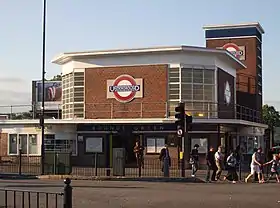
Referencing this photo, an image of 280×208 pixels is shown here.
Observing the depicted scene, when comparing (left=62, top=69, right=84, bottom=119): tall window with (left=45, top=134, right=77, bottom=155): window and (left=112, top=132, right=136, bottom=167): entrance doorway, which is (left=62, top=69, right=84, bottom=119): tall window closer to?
(left=45, top=134, right=77, bottom=155): window

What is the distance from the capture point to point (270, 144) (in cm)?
5912

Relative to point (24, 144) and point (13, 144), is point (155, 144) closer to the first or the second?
point (24, 144)

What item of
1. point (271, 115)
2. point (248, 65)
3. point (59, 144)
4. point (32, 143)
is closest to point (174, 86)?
point (59, 144)

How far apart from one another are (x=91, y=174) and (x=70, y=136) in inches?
418

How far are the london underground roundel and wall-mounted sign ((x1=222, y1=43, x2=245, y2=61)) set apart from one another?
604 inches

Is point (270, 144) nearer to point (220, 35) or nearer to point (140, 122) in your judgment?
point (220, 35)

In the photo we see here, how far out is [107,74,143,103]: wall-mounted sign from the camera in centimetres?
3972

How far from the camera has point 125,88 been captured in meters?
40.0

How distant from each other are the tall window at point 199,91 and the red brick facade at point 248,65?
13.2 m

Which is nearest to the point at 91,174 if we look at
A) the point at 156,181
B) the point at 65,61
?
the point at 156,181

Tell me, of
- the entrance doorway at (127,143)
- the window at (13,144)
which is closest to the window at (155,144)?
the entrance doorway at (127,143)

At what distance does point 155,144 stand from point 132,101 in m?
3.47

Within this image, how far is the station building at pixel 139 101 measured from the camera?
126ft

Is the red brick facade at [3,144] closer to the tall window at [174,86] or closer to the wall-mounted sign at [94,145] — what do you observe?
the wall-mounted sign at [94,145]
